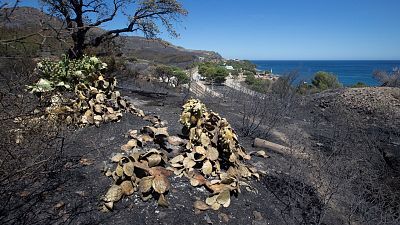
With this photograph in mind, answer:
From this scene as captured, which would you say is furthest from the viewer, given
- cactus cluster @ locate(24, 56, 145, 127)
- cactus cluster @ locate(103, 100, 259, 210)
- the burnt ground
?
cactus cluster @ locate(24, 56, 145, 127)

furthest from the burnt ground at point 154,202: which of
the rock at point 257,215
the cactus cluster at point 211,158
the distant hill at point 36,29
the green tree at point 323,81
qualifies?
the green tree at point 323,81

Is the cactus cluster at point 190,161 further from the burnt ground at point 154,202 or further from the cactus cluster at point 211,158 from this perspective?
the burnt ground at point 154,202

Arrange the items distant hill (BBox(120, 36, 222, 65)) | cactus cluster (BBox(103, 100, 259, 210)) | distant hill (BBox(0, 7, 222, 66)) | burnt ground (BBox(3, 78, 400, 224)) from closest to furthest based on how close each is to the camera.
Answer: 1. distant hill (BBox(0, 7, 222, 66))
2. burnt ground (BBox(3, 78, 400, 224))
3. cactus cluster (BBox(103, 100, 259, 210))
4. distant hill (BBox(120, 36, 222, 65))

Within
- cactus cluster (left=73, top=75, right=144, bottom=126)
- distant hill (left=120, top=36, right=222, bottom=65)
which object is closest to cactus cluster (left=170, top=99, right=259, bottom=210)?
cactus cluster (left=73, top=75, right=144, bottom=126)

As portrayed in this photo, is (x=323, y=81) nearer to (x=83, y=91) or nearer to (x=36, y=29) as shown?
(x=83, y=91)

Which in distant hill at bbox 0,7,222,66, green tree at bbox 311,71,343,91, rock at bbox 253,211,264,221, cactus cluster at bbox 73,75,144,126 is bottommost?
green tree at bbox 311,71,343,91

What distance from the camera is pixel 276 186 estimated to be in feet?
14.0

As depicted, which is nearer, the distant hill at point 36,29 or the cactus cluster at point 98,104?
the distant hill at point 36,29

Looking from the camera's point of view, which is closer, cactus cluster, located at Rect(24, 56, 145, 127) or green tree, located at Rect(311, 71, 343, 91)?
cactus cluster, located at Rect(24, 56, 145, 127)

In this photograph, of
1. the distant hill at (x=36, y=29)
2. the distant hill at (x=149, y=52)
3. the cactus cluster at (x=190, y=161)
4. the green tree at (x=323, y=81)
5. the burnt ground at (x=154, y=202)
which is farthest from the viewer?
the green tree at (x=323, y=81)

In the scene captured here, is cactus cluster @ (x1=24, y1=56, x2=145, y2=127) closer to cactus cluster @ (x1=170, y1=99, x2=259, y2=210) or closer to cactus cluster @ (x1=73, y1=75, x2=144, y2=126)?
cactus cluster @ (x1=73, y1=75, x2=144, y2=126)

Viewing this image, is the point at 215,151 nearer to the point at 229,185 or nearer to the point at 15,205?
the point at 229,185

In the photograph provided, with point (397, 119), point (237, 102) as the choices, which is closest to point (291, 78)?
point (237, 102)

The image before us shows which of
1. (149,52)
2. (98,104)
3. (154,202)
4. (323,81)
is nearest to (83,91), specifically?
(98,104)
